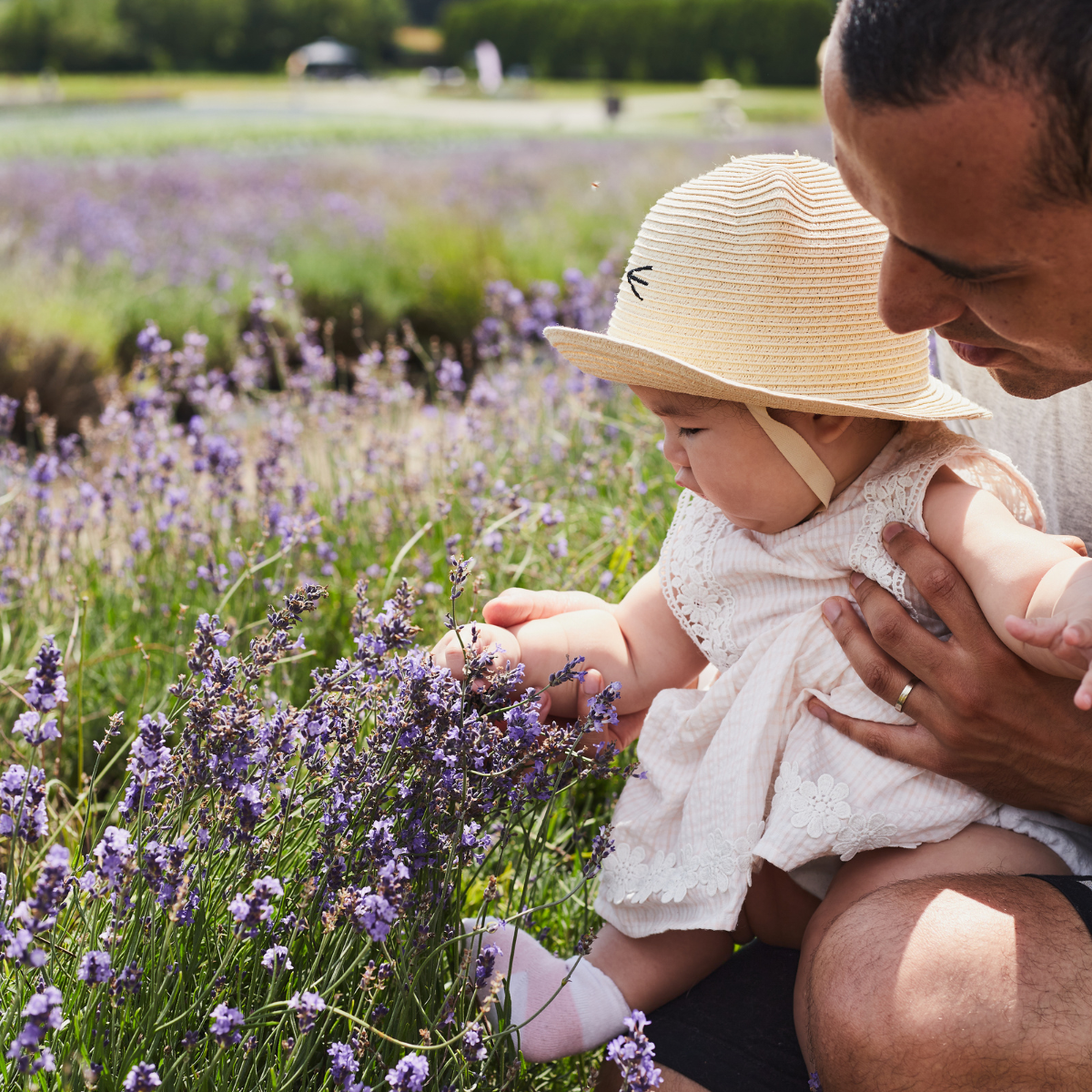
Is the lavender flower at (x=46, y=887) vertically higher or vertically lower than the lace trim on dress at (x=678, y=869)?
higher

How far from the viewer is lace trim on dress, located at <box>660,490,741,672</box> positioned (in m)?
1.93

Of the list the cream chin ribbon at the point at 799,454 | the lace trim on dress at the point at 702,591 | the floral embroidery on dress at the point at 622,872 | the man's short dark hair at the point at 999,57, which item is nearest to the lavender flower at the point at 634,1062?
the floral embroidery on dress at the point at 622,872

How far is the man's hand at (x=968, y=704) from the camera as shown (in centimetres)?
163

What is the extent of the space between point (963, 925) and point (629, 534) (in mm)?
1549

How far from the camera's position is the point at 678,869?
1.82m

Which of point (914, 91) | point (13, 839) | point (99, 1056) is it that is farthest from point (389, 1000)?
point (914, 91)

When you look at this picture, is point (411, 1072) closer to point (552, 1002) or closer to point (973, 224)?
point (552, 1002)

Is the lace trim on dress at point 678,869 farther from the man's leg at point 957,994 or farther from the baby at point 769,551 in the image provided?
the man's leg at point 957,994

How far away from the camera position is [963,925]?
1504mm

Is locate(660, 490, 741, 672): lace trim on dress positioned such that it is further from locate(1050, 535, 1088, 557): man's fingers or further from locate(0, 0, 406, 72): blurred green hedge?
locate(0, 0, 406, 72): blurred green hedge

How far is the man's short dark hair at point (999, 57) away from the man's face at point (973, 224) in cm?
2

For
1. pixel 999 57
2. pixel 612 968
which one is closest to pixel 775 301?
pixel 999 57

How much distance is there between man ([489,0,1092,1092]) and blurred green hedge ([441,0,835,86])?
41.1m

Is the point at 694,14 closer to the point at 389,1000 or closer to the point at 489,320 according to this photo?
the point at 489,320
